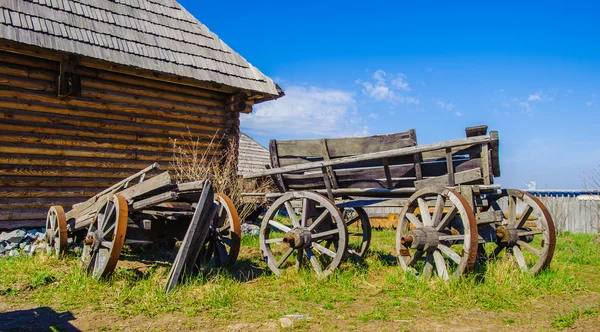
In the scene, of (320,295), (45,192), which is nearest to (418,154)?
(320,295)

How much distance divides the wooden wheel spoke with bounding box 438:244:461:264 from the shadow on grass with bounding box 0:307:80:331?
3.46 metres

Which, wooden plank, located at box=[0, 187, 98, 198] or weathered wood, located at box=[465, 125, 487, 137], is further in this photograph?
wooden plank, located at box=[0, 187, 98, 198]

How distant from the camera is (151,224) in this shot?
576cm

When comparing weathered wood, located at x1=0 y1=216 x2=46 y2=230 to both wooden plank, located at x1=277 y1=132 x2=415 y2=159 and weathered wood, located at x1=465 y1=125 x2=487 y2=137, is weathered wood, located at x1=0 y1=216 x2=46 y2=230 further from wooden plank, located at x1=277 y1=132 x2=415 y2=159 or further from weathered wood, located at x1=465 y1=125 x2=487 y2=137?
weathered wood, located at x1=465 y1=125 x2=487 y2=137

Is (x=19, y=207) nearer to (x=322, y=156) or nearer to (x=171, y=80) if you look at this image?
(x=171, y=80)

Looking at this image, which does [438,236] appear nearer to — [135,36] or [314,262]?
[314,262]

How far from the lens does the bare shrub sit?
934 centimetres

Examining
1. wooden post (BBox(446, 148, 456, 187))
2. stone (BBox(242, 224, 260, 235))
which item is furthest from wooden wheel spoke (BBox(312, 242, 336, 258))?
stone (BBox(242, 224, 260, 235))

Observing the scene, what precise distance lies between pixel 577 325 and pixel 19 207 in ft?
26.7

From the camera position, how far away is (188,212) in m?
5.78

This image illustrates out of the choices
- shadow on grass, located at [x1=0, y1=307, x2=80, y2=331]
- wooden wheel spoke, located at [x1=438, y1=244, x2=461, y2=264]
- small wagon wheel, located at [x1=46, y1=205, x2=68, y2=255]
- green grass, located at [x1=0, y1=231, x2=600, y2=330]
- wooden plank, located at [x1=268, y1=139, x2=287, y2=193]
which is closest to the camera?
shadow on grass, located at [x1=0, y1=307, x2=80, y2=331]

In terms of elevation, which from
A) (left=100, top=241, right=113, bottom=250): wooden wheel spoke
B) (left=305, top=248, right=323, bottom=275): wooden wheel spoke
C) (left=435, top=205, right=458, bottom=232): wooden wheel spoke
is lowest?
(left=305, top=248, right=323, bottom=275): wooden wheel spoke

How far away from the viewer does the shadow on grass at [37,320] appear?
371 centimetres

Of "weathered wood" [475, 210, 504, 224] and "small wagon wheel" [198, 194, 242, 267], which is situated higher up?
"weathered wood" [475, 210, 504, 224]
